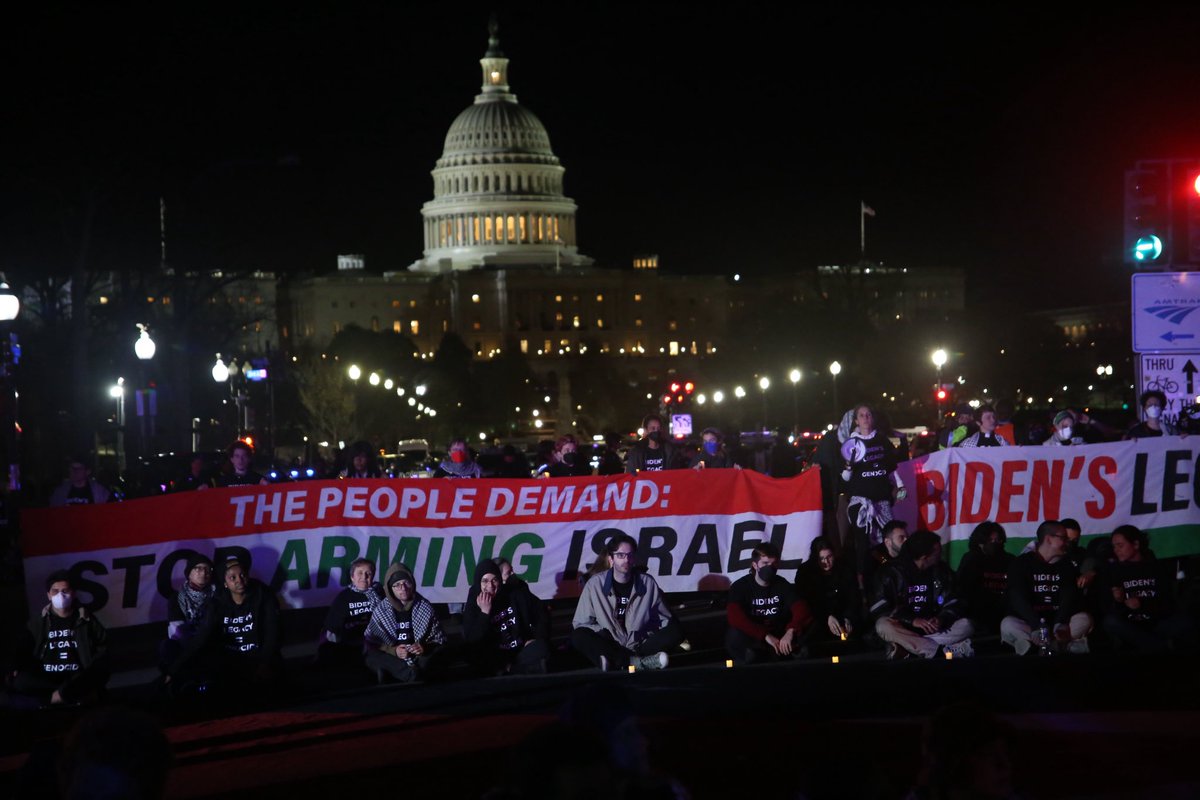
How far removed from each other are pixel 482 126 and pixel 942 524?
148 m

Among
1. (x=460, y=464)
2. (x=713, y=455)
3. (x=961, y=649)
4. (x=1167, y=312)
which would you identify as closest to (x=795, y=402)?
(x=713, y=455)

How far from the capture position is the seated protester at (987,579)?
45.0 feet

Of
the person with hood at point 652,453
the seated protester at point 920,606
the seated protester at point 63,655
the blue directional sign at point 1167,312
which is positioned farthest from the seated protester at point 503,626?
the blue directional sign at point 1167,312

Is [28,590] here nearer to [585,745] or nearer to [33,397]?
[585,745]

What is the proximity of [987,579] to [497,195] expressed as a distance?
145 metres

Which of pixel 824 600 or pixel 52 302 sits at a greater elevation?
pixel 52 302

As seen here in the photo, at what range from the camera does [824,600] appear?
13.5 m

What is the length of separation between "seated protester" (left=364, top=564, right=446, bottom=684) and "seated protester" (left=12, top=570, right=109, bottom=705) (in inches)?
74.9

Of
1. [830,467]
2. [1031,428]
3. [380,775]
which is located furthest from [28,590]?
[1031,428]

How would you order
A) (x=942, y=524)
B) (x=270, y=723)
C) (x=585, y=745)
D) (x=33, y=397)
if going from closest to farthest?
(x=585, y=745) < (x=270, y=723) < (x=942, y=524) < (x=33, y=397)

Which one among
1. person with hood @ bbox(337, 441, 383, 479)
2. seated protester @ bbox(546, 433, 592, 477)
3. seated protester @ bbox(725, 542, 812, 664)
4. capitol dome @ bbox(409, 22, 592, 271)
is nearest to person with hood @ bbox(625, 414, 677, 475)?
seated protester @ bbox(546, 433, 592, 477)

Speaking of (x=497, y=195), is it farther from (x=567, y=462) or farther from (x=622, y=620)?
(x=622, y=620)

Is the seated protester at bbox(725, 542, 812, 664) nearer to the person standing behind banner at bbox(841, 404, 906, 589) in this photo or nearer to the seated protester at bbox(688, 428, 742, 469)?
the person standing behind banner at bbox(841, 404, 906, 589)

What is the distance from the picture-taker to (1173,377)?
1623cm
